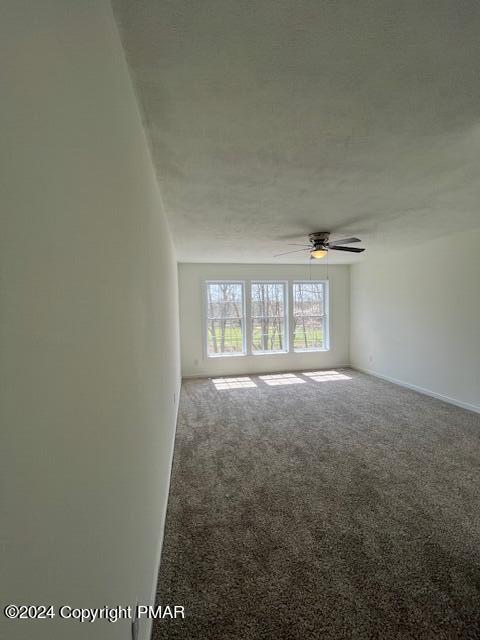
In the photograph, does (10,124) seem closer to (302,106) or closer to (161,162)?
(302,106)

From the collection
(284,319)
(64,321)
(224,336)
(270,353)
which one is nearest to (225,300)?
(224,336)

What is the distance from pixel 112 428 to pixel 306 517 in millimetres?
1798

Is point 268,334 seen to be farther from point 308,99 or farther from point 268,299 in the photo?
point 308,99

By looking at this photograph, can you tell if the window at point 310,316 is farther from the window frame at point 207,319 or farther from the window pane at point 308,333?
the window frame at point 207,319

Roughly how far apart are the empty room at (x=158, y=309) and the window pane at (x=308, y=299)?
2.72m

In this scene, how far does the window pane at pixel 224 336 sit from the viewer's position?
6.23 metres

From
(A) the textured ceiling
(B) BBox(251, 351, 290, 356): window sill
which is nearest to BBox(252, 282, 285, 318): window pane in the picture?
(B) BBox(251, 351, 290, 356): window sill

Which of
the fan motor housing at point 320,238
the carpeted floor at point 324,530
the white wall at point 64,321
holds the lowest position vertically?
the carpeted floor at point 324,530

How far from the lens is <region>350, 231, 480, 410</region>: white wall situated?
3980 mm

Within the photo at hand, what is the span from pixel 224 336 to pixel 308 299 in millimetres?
2065

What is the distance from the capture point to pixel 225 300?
20.5 feet

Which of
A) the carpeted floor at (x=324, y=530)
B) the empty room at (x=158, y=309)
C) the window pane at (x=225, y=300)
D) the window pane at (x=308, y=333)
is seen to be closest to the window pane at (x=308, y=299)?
the window pane at (x=308, y=333)

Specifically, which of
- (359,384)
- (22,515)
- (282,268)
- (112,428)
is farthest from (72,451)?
(282,268)

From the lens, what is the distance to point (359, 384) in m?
5.39
